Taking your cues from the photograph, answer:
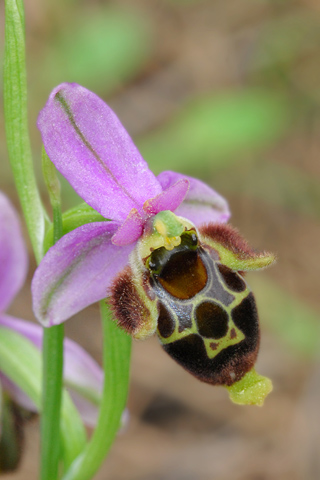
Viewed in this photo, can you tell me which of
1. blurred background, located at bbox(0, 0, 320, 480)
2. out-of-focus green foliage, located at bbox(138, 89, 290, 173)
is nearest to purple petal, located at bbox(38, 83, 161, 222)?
blurred background, located at bbox(0, 0, 320, 480)

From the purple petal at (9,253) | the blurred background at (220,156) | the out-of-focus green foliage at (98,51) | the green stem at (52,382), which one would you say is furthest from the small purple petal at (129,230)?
the out-of-focus green foliage at (98,51)

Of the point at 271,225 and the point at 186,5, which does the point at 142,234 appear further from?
the point at 186,5

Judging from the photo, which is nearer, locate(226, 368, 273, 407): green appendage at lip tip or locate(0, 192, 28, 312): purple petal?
locate(226, 368, 273, 407): green appendage at lip tip

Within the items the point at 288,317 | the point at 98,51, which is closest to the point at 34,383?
the point at 288,317

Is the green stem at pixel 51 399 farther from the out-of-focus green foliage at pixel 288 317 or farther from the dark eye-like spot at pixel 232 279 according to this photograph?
the out-of-focus green foliage at pixel 288 317

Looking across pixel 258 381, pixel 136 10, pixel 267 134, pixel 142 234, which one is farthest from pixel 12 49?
pixel 136 10

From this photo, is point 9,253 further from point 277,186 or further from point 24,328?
point 277,186

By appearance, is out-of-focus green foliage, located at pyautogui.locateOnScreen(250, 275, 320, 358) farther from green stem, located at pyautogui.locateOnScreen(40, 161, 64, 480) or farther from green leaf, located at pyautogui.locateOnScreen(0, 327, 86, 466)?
green stem, located at pyautogui.locateOnScreen(40, 161, 64, 480)
